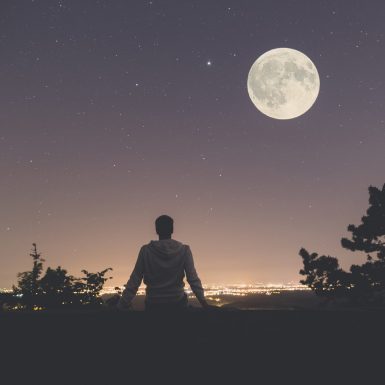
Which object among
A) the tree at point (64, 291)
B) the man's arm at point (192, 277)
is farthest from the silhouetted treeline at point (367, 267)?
the man's arm at point (192, 277)

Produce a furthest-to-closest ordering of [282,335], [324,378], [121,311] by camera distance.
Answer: [121,311] < [282,335] < [324,378]

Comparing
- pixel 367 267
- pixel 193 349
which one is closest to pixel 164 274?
pixel 193 349

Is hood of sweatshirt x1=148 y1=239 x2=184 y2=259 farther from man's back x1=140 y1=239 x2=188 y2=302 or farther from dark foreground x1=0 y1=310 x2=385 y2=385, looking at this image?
dark foreground x1=0 y1=310 x2=385 y2=385

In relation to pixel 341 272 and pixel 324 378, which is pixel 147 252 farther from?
pixel 341 272

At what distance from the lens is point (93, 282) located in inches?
1211

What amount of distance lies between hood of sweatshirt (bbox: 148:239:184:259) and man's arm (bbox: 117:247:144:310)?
137 millimetres

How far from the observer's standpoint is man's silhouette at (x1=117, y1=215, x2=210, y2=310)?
4.25 metres

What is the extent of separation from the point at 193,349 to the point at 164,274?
33.8 inches

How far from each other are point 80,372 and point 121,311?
0.69 meters

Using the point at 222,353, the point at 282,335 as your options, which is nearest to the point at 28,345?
the point at 222,353

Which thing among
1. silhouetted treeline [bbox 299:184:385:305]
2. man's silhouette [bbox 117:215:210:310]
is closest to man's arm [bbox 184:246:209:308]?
man's silhouette [bbox 117:215:210:310]

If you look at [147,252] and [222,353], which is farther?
[147,252]

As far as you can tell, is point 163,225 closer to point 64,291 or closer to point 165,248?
point 165,248

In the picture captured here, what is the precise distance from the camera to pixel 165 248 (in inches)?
170
